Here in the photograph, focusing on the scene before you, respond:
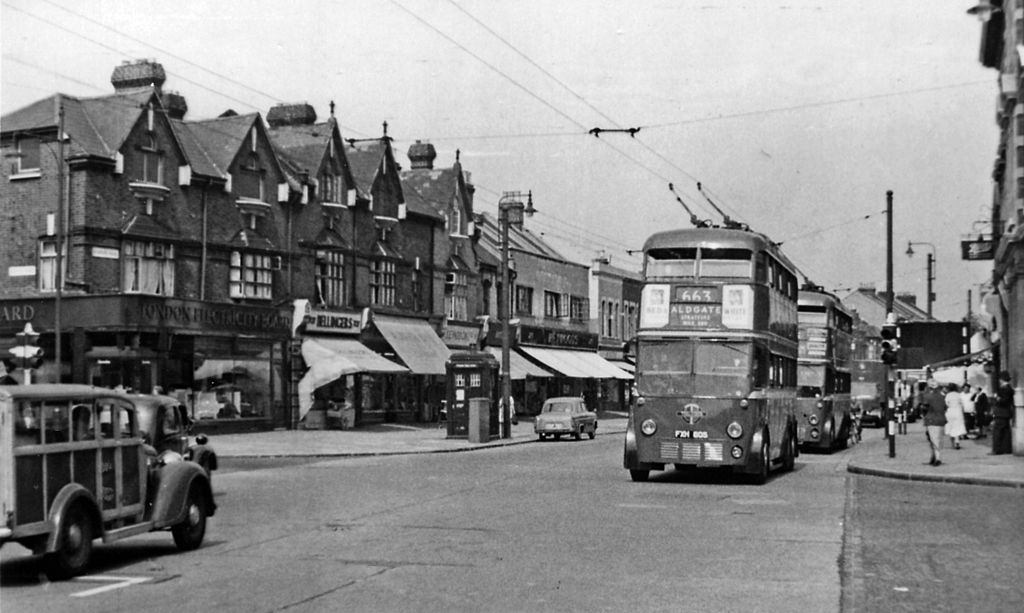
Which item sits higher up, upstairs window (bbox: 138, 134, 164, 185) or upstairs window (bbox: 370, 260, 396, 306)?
upstairs window (bbox: 138, 134, 164, 185)

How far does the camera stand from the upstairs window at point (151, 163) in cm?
3706

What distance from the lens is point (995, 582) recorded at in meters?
10.8

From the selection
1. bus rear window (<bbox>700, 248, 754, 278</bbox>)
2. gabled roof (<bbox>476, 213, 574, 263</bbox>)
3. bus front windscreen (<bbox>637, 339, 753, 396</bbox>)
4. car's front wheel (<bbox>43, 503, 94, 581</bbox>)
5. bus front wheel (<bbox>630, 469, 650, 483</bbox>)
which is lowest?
bus front wheel (<bbox>630, 469, 650, 483</bbox>)

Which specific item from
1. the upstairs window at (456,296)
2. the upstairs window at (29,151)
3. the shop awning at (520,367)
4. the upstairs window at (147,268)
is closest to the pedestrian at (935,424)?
the upstairs window at (147,268)

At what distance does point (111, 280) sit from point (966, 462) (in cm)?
2363

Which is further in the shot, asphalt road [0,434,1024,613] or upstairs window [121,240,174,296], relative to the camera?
upstairs window [121,240,174,296]

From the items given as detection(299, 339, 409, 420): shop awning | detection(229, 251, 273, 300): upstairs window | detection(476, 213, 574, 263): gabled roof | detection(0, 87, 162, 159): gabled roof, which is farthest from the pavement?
detection(476, 213, 574, 263): gabled roof

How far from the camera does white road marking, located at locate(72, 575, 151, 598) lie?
1001 cm

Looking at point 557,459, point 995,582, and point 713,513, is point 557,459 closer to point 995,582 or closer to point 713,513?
point 713,513

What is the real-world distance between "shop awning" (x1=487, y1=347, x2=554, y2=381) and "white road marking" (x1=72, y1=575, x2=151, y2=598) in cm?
4272

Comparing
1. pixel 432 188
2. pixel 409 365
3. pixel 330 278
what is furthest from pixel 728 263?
pixel 432 188

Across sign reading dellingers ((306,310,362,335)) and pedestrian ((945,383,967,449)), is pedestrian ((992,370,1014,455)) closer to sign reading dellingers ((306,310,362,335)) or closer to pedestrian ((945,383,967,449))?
pedestrian ((945,383,967,449))

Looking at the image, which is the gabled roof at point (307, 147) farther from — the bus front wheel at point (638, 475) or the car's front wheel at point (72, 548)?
the car's front wheel at point (72, 548)

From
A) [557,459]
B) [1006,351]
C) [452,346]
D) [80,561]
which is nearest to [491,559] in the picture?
[80,561]
